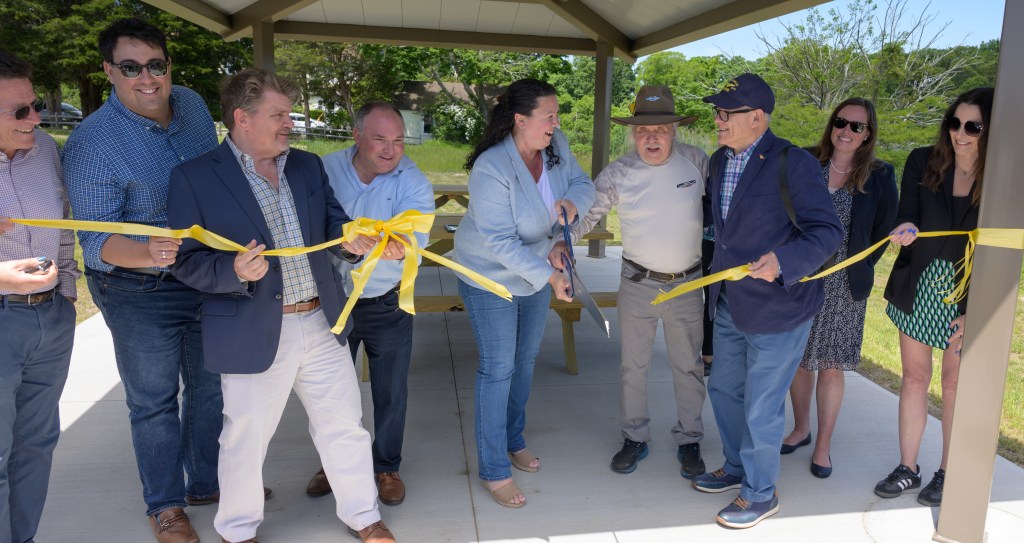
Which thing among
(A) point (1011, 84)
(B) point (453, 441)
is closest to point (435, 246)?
(B) point (453, 441)

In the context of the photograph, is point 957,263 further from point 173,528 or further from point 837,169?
point 173,528

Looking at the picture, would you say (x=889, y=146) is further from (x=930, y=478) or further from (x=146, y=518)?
(x=146, y=518)

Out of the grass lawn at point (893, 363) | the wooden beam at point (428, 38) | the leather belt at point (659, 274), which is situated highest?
the wooden beam at point (428, 38)

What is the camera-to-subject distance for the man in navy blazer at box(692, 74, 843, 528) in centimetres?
277

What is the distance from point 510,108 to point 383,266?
84 cm

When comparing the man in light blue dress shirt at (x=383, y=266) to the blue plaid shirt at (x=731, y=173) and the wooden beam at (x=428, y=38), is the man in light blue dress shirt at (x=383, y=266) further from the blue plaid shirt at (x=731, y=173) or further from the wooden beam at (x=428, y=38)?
the wooden beam at (x=428, y=38)

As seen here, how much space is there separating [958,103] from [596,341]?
330 centimetres

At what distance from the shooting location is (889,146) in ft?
50.6

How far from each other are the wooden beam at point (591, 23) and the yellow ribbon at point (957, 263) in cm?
→ 512

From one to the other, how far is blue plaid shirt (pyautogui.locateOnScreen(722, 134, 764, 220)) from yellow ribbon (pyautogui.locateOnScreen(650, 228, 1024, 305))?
0.29 metres

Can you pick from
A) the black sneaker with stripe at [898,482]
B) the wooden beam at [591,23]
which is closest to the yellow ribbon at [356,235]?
the black sneaker with stripe at [898,482]

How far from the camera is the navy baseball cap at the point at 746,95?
9.31ft

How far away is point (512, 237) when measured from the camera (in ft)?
9.76

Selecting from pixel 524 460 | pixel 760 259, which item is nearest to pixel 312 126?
pixel 524 460
